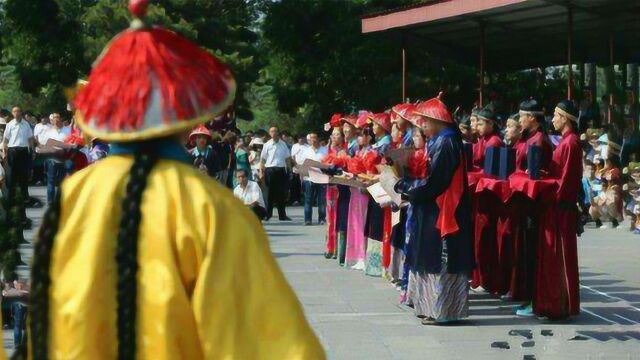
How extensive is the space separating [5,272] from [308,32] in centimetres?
2458

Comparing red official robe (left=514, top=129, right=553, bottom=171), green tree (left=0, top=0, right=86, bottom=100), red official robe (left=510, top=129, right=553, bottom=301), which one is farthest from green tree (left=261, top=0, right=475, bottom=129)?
red official robe (left=514, top=129, right=553, bottom=171)

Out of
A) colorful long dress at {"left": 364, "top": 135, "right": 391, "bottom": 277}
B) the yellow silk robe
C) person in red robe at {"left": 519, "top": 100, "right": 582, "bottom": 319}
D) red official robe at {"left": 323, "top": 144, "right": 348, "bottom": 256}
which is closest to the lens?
the yellow silk robe

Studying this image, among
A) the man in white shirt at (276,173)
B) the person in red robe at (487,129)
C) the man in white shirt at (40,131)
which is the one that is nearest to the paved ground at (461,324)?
the person in red robe at (487,129)

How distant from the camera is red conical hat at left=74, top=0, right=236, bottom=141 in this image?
377 centimetres

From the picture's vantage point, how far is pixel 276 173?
24969 mm

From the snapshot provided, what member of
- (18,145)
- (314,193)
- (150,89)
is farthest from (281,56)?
(150,89)

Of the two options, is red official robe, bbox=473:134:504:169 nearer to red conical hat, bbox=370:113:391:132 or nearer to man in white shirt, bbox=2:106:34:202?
red conical hat, bbox=370:113:391:132

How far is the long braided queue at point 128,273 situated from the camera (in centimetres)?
368

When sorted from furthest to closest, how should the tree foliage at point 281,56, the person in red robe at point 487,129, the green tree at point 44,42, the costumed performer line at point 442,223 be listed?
the green tree at point 44,42 → the tree foliage at point 281,56 → the person in red robe at point 487,129 → the costumed performer line at point 442,223

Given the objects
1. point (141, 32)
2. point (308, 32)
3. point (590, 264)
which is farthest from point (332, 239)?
point (308, 32)

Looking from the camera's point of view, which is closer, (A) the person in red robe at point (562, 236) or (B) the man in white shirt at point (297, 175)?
(A) the person in red robe at point (562, 236)

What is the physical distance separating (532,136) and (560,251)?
3.11 ft

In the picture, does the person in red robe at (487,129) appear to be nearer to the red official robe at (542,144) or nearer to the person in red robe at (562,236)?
the red official robe at (542,144)

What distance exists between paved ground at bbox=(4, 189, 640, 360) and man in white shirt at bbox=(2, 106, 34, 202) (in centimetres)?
798
